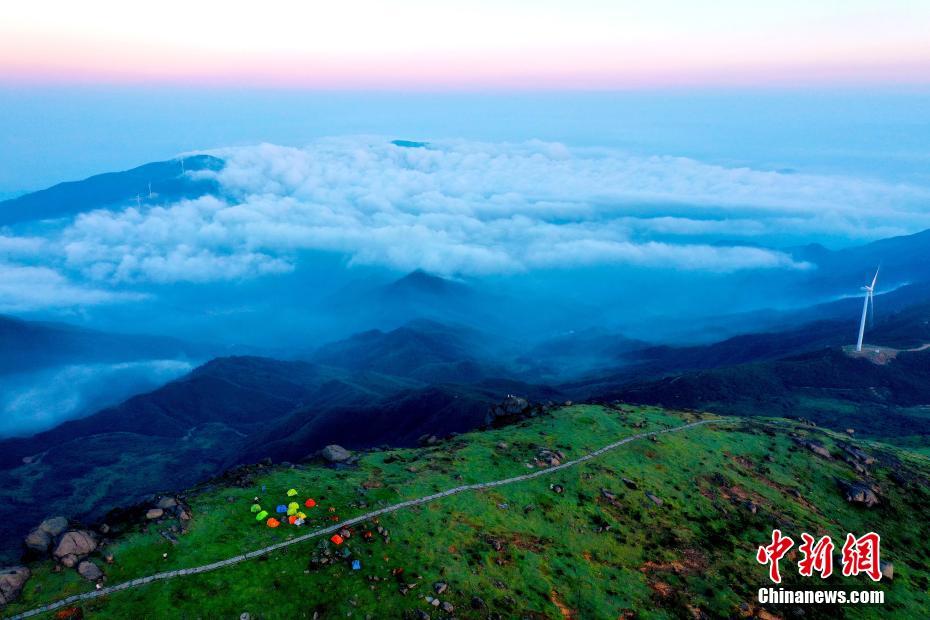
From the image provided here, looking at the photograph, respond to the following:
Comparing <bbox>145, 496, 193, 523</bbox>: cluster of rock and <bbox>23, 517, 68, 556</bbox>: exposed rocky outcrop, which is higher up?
<bbox>23, 517, 68, 556</bbox>: exposed rocky outcrop

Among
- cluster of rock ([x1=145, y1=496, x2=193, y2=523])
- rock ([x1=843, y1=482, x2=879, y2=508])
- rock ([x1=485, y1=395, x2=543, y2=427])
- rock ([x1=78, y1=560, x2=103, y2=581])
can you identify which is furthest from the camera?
rock ([x1=485, y1=395, x2=543, y2=427])

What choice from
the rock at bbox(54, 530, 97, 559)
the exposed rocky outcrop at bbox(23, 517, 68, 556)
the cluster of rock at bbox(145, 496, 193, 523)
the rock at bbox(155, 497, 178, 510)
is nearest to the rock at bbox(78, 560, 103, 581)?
the rock at bbox(54, 530, 97, 559)

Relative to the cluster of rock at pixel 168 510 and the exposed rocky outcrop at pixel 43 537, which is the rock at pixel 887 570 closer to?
the cluster of rock at pixel 168 510

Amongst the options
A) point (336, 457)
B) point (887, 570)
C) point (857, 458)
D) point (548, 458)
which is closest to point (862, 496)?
point (857, 458)

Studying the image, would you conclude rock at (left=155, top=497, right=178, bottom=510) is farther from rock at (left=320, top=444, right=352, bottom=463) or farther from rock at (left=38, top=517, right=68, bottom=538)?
rock at (left=320, top=444, right=352, bottom=463)

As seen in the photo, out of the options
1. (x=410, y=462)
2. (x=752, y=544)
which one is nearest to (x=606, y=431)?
(x=752, y=544)
